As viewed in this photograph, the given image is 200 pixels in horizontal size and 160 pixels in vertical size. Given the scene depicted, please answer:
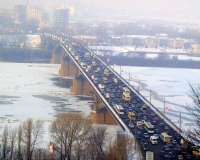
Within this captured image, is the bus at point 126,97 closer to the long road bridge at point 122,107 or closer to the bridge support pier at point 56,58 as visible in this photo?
the long road bridge at point 122,107

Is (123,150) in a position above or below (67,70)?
above

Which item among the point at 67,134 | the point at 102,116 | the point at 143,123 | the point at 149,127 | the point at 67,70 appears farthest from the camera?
the point at 67,70

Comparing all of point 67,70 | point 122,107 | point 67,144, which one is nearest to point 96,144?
point 67,144

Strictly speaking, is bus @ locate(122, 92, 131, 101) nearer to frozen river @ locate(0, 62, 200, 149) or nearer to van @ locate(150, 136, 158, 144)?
frozen river @ locate(0, 62, 200, 149)

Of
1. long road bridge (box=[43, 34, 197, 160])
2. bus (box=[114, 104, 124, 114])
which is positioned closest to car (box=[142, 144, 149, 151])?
long road bridge (box=[43, 34, 197, 160])

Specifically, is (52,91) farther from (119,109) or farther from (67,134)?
(67,134)

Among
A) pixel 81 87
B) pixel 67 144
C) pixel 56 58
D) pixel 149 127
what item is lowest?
pixel 56 58

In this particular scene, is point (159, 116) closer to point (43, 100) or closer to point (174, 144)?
point (174, 144)
